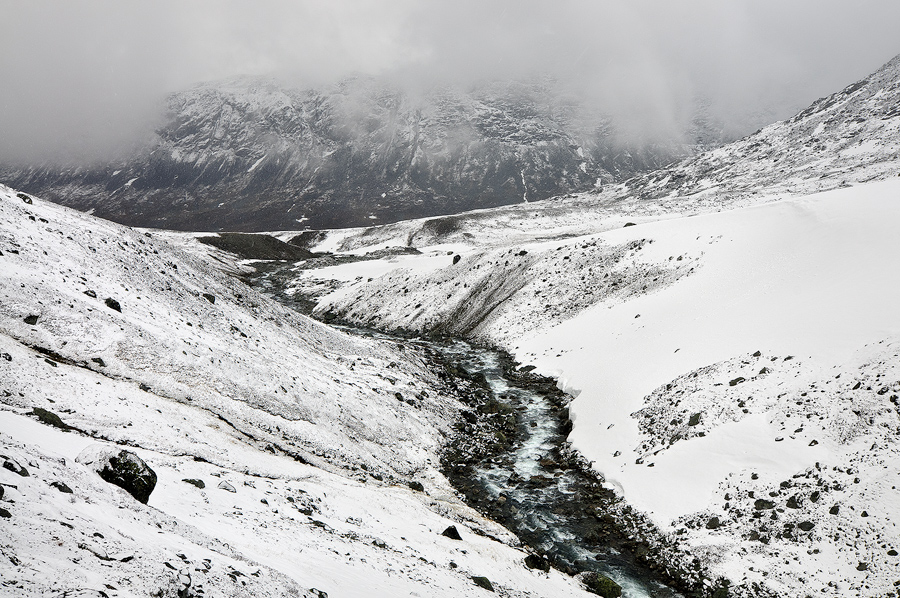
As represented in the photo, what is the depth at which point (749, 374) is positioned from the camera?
71.1ft

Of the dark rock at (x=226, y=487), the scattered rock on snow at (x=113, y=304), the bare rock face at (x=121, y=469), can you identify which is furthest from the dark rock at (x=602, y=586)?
the scattered rock on snow at (x=113, y=304)

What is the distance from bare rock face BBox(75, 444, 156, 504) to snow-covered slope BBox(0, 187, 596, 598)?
32 centimetres

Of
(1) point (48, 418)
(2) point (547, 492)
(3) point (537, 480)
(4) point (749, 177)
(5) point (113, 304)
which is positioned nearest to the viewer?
(1) point (48, 418)

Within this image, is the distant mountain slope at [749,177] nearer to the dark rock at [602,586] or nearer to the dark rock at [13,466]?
the dark rock at [602,586]

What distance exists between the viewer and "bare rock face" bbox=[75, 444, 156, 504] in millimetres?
9836

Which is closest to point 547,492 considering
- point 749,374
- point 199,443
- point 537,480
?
point 537,480

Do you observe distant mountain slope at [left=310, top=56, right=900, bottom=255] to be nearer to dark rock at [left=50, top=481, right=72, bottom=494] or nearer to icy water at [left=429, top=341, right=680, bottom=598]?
icy water at [left=429, top=341, right=680, bottom=598]

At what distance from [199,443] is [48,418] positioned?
13.3 ft

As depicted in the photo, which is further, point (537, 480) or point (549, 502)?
point (537, 480)

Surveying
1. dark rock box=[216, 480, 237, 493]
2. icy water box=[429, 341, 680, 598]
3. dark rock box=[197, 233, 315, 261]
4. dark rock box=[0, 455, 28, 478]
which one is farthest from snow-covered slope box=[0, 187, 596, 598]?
dark rock box=[197, 233, 315, 261]

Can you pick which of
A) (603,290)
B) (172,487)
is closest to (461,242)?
(603,290)

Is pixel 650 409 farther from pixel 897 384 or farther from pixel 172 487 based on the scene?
pixel 172 487

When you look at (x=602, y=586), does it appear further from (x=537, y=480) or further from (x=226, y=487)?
(x=226, y=487)

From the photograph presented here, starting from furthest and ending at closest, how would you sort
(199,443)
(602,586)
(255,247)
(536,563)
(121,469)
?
(255,247) → (199,443) → (602,586) → (536,563) → (121,469)
